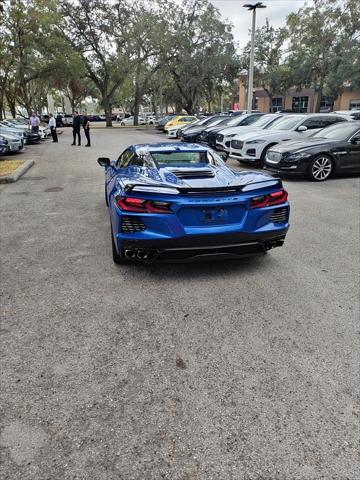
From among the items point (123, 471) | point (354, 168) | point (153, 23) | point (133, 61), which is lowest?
point (123, 471)

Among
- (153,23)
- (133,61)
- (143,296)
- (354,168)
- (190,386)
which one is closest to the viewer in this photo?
(190,386)

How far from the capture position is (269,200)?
13.0ft

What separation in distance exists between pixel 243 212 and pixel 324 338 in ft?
4.66

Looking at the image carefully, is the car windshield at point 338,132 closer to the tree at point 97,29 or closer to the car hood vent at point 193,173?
the car hood vent at point 193,173

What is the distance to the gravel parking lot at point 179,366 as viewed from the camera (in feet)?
6.44

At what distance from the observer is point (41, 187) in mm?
9219

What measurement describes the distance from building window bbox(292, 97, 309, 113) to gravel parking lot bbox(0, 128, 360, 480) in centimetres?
5419

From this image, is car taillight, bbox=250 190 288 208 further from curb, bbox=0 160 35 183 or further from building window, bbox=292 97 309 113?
building window, bbox=292 97 309 113

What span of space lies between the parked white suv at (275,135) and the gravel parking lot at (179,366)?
7.02 m

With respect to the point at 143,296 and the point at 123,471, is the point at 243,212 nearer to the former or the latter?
the point at 143,296

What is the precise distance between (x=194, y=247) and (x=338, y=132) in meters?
8.19

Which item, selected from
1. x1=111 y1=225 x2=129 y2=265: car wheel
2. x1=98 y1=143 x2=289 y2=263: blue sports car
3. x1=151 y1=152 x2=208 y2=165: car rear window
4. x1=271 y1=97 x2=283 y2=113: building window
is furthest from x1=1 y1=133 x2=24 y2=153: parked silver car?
x1=271 y1=97 x2=283 y2=113: building window

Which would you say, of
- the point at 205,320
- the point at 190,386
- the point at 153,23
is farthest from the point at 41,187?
the point at 153,23

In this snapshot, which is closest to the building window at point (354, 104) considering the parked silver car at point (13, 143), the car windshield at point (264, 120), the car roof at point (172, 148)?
the car windshield at point (264, 120)
